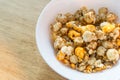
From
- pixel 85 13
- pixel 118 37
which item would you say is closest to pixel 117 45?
pixel 118 37

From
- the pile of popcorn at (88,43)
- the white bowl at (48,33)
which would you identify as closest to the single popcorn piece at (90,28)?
the pile of popcorn at (88,43)

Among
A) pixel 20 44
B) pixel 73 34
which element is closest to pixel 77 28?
pixel 73 34

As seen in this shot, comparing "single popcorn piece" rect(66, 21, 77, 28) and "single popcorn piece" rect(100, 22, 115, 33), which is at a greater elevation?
"single popcorn piece" rect(100, 22, 115, 33)

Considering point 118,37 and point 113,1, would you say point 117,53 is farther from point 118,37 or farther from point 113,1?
point 113,1

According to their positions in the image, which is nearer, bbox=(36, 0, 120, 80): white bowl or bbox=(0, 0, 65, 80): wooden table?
bbox=(36, 0, 120, 80): white bowl

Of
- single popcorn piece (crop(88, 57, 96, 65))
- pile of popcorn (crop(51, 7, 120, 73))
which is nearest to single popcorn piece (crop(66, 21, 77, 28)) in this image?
pile of popcorn (crop(51, 7, 120, 73))

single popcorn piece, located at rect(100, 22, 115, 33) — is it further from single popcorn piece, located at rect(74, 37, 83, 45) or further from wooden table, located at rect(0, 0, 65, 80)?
wooden table, located at rect(0, 0, 65, 80)

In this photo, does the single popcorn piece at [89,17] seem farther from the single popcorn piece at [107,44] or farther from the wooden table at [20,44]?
the wooden table at [20,44]
